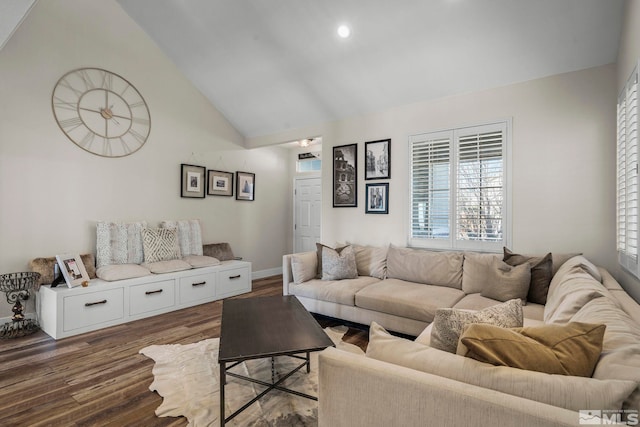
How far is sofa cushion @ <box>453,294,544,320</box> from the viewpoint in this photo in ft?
7.63

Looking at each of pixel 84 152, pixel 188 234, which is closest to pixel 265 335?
pixel 188 234

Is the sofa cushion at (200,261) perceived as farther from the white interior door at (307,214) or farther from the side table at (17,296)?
the white interior door at (307,214)

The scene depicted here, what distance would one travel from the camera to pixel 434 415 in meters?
0.95

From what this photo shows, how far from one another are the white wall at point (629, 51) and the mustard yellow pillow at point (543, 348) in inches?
57.2

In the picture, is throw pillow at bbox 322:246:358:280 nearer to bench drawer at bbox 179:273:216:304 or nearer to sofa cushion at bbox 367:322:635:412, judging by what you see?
bench drawer at bbox 179:273:216:304

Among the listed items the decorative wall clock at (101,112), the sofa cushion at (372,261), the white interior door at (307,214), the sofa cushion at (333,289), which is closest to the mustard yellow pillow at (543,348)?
the sofa cushion at (333,289)

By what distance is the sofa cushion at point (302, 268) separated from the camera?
3613mm

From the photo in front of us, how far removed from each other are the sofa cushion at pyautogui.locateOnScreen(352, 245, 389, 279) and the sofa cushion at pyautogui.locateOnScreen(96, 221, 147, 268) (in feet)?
9.27

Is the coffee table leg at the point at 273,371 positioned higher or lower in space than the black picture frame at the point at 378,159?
lower

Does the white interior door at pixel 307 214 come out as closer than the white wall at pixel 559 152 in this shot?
No

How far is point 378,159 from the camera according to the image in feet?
13.5

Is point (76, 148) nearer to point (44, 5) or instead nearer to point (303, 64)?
point (44, 5)

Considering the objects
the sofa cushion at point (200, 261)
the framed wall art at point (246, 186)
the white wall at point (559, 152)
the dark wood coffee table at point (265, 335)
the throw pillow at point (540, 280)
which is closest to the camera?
the dark wood coffee table at point (265, 335)

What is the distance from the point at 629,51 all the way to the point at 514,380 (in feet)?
8.57
